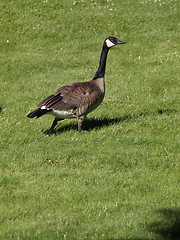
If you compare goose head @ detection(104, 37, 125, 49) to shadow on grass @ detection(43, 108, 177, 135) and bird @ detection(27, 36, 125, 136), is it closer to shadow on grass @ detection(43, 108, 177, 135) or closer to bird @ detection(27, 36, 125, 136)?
bird @ detection(27, 36, 125, 136)

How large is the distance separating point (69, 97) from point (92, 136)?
3.87 feet

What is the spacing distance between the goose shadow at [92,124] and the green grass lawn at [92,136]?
0.03m

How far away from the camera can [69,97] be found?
10.3 metres

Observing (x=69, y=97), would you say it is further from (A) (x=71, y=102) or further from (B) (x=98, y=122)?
(B) (x=98, y=122)

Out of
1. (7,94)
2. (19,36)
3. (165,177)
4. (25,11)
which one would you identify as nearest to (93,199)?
(165,177)

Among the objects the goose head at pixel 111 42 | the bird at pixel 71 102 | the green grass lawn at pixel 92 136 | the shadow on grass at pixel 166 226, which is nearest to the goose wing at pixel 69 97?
the bird at pixel 71 102

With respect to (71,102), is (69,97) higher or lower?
higher

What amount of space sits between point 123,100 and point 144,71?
3236 millimetres

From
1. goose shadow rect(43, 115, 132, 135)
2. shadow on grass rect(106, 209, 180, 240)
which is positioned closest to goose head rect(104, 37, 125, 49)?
goose shadow rect(43, 115, 132, 135)

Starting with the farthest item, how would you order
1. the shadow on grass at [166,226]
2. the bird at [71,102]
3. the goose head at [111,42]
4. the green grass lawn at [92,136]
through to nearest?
1. the goose head at [111,42]
2. the bird at [71,102]
3. the green grass lawn at [92,136]
4. the shadow on grass at [166,226]

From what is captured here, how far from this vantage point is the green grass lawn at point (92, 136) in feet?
22.8

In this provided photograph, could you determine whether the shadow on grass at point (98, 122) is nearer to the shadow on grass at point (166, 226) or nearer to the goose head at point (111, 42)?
the goose head at point (111, 42)

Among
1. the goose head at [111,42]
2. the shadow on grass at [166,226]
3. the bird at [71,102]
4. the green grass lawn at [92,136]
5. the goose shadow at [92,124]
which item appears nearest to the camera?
the shadow on grass at [166,226]

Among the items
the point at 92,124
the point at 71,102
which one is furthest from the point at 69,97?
the point at 92,124
